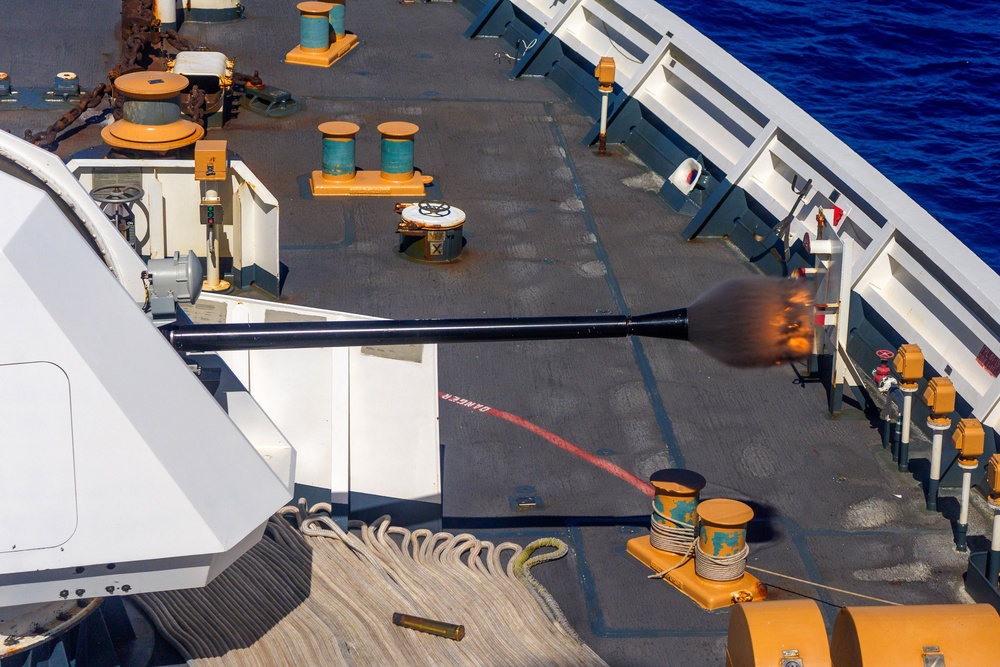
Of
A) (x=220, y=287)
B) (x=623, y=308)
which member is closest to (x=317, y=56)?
(x=220, y=287)

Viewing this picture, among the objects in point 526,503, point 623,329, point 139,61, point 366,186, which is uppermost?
point 623,329

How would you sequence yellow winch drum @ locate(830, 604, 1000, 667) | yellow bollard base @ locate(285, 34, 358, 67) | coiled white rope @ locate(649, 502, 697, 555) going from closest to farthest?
yellow winch drum @ locate(830, 604, 1000, 667) < coiled white rope @ locate(649, 502, 697, 555) < yellow bollard base @ locate(285, 34, 358, 67)

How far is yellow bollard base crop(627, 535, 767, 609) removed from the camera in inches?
227

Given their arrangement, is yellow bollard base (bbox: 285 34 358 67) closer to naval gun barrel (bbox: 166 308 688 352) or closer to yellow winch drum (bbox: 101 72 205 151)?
yellow winch drum (bbox: 101 72 205 151)

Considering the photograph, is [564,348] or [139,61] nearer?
[564,348]

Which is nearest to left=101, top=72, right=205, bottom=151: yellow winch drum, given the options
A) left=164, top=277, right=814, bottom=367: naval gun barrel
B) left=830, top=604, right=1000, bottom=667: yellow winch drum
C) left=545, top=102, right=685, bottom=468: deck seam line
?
left=545, top=102, right=685, bottom=468: deck seam line

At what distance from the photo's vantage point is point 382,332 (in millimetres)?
3852

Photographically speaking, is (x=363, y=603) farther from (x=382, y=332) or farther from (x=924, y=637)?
(x=924, y=637)

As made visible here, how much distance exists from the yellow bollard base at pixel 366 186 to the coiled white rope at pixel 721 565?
197 inches

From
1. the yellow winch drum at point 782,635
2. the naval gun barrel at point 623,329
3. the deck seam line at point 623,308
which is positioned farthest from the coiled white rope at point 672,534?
the naval gun barrel at point 623,329

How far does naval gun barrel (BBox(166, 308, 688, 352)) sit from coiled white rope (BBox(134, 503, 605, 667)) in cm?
177

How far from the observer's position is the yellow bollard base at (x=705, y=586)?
227 inches

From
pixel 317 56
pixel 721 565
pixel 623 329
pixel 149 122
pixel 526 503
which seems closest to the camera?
pixel 623 329

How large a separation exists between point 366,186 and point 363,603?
16.6ft
